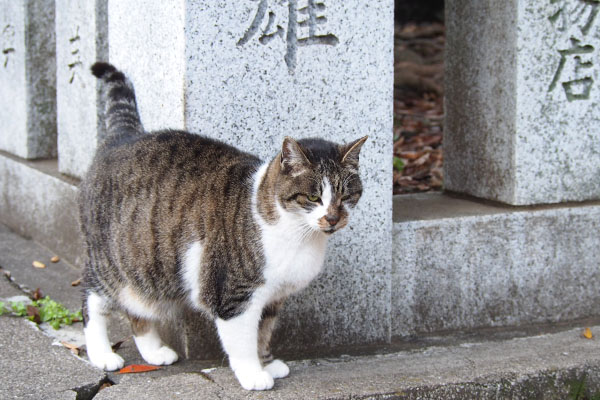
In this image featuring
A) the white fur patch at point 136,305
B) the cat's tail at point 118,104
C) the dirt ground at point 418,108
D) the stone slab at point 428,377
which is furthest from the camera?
the dirt ground at point 418,108

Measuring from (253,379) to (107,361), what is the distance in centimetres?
67

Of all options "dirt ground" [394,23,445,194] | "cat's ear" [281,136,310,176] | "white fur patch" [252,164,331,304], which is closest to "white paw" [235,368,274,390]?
"white fur patch" [252,164,331,304]

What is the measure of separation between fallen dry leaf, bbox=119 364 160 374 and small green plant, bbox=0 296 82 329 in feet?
2.17

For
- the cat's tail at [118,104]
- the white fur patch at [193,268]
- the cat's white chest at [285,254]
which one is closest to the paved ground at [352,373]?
the white fur patch at [193,268]

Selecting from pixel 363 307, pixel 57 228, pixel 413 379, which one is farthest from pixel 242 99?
pixel 57 228

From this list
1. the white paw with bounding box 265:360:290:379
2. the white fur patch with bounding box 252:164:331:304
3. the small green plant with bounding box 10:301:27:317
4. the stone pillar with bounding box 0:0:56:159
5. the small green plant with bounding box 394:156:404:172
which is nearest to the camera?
the white fur patch with bounding box 252:164:331:304

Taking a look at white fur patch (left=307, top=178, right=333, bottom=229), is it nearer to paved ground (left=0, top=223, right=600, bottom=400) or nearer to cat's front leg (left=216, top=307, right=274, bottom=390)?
cat's front leg (left=216, top=307, right=274, bottom=390)

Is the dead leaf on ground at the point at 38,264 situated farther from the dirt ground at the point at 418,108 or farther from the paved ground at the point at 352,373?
the dirt ground at the point at 418,108

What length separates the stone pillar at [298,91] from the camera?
343 centimetres

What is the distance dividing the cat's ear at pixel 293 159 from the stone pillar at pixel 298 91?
594 millimetres

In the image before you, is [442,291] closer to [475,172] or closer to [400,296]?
[400,296]

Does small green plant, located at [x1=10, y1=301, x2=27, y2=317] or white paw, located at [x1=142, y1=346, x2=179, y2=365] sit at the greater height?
small green plant, located at [x1=10, y1=301, x2=27, y2=317]

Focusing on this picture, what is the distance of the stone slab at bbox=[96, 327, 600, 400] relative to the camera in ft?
10.4

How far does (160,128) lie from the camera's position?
3.68m
